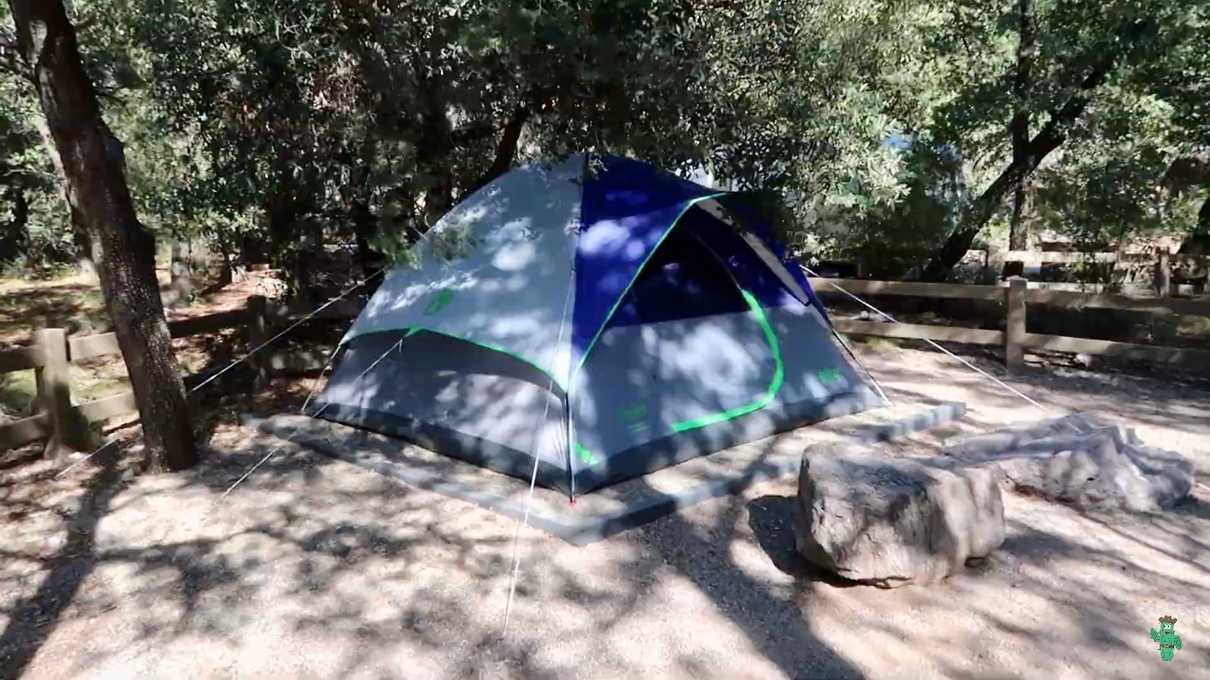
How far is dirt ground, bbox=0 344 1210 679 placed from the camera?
3.23 metres

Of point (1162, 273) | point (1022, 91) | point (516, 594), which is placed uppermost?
point (1022, 91)

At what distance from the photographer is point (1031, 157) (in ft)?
32.2

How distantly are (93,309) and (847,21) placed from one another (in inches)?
376

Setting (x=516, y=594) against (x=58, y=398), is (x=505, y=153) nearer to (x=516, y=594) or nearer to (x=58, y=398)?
(x=58, y=398)

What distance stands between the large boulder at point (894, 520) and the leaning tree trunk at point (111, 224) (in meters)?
3.90

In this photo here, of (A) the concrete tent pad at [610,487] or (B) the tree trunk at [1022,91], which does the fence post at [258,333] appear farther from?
(B) the tree trunk at [1022,91]

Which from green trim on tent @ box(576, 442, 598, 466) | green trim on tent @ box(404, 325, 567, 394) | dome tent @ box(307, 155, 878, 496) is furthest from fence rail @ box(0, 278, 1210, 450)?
green trim on tent @ box(576, 442, 598, 466)

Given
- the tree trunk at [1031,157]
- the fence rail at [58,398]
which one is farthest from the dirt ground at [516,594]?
the tree trunk at [1031,157]

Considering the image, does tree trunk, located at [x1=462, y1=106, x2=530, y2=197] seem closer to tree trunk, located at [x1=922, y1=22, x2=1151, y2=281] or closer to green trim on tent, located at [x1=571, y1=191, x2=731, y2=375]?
green trim on tent, located at [x1=571, y1=191, x2=731, y2=375]

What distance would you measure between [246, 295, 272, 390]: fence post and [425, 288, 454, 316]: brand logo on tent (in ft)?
7.43

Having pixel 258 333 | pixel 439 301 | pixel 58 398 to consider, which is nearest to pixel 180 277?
pixel 258 333

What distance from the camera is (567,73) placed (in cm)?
501

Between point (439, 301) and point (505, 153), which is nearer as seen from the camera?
point (439, 301)

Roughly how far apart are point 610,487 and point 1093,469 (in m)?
2.71
